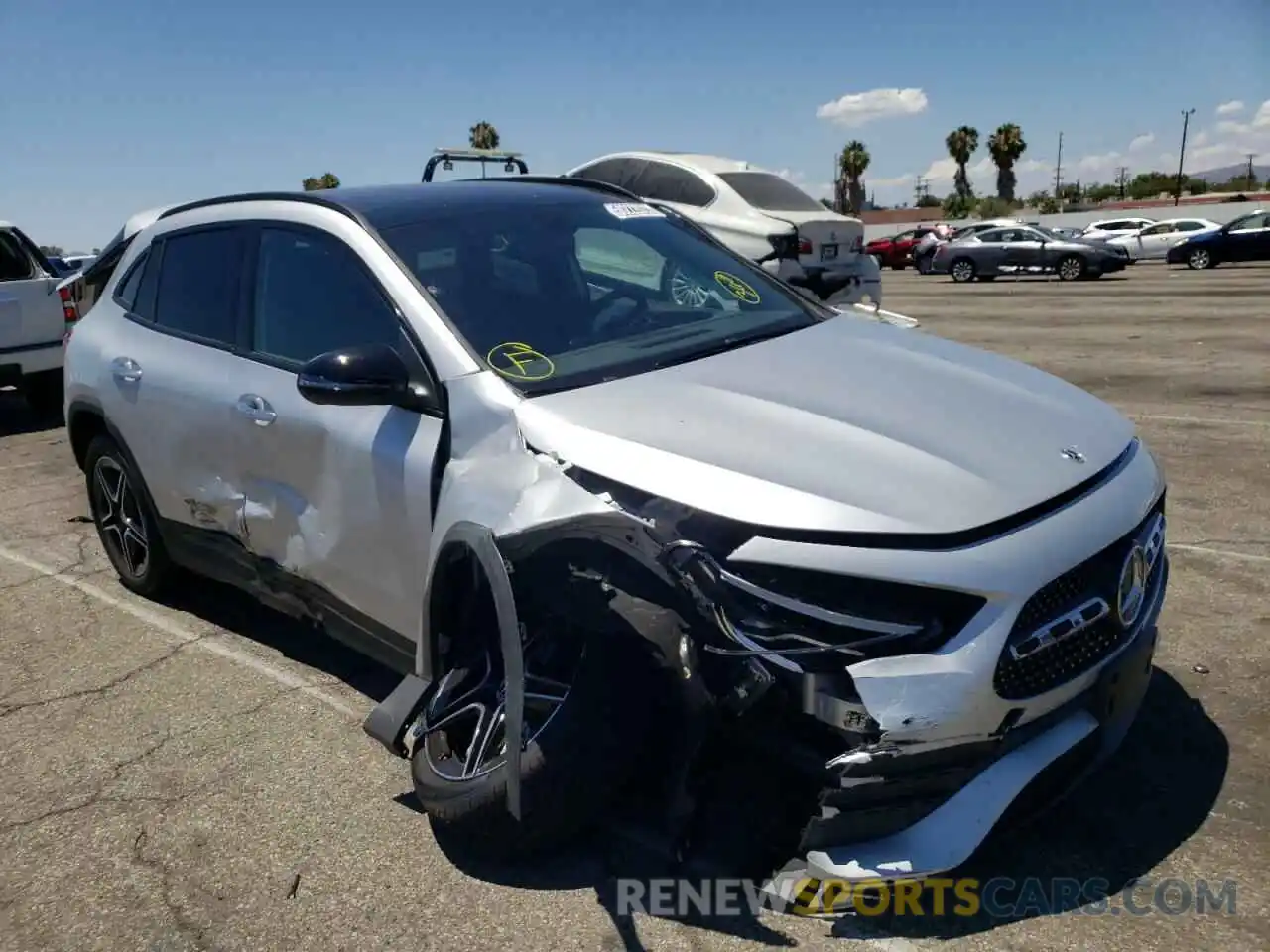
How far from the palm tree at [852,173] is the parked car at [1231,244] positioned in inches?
1905

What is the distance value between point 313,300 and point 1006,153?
79.2 metres

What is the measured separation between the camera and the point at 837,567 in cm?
238

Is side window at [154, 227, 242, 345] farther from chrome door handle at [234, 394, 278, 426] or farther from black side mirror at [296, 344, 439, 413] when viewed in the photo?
black side mirror at [296, 344, 439, 413]

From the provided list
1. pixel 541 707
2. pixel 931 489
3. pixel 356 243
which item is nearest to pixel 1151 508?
pixel 931 489

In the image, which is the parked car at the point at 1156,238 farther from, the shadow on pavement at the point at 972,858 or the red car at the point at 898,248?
the shadow on pavement at the point at 972,858

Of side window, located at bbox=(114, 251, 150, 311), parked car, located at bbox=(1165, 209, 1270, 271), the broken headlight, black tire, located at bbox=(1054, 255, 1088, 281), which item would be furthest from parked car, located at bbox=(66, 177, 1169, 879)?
parked car, located at bbox=(1165, 209, 1270, 271)

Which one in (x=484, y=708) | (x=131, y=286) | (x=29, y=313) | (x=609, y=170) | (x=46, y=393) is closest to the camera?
→ (x=484, y=708)

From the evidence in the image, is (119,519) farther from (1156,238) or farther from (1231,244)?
(1156,238)

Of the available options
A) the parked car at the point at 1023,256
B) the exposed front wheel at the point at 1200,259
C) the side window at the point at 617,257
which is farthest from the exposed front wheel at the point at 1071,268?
the side window at the point at 617,257

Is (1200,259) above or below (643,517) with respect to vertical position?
below

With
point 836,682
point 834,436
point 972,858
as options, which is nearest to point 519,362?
point 834,436

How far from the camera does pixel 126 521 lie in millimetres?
5059

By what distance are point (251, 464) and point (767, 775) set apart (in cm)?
224

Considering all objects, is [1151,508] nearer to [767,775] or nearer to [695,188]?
[767,775]
